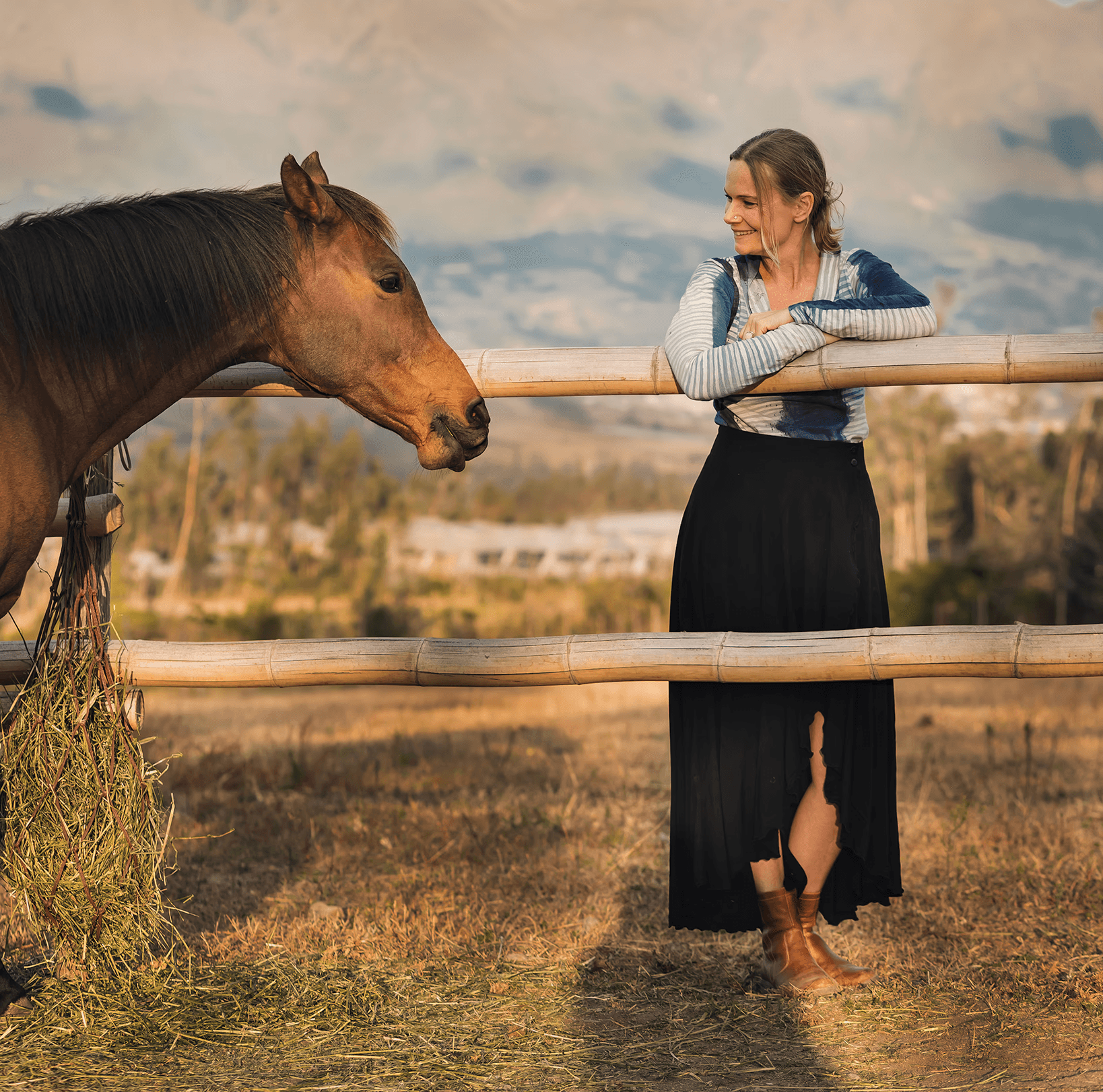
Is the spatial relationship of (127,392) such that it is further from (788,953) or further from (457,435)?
(788,953)

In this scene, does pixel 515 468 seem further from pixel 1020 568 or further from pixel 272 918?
pixel 272 918

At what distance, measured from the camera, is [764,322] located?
108 inches

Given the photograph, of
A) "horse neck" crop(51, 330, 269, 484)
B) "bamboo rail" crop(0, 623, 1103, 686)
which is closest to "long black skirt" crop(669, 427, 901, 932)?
"bamboo rail" crop(0, 623, 1103, 686)

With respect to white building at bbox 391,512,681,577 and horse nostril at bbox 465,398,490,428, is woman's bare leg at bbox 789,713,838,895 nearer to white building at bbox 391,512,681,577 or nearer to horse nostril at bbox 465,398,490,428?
horse nostril at bbox 465,398,490,428

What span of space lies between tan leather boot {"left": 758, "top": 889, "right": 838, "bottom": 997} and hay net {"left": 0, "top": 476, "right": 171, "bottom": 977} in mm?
1631

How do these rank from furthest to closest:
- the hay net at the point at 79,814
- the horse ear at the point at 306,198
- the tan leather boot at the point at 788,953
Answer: the tan leather boot at the point at 788,953, the hay net at the point at 79,814, the horse ear at the point at 306,198

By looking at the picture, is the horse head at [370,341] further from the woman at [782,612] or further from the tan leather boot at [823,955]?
the tan leather boot at [823,955]

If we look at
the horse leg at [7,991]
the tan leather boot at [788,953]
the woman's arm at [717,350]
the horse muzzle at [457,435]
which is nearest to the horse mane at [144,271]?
the horse muzzle at [457,435]

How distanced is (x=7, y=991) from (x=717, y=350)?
243 centimetres

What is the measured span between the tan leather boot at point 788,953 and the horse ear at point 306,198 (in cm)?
212

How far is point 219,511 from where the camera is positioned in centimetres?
4156

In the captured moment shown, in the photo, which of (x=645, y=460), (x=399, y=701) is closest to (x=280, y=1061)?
(x=399, y=701)

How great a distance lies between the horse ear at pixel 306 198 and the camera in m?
2.47

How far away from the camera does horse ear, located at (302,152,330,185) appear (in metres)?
2.61
